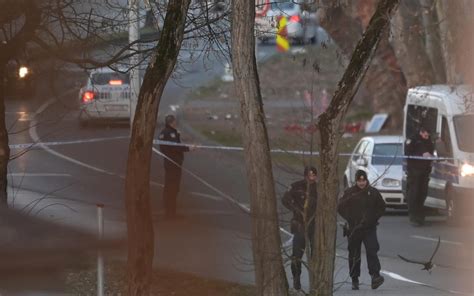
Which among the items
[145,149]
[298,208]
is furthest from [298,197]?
[145,149]

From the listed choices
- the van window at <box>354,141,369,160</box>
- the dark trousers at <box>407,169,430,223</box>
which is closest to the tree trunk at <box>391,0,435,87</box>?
the van window at <box>354,141,369,160</box>

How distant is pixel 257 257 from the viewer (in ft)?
37.1

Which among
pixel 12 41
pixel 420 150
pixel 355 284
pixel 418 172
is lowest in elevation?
pixel 355 284

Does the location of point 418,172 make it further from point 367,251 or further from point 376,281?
point 376,281

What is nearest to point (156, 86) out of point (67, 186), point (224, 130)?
point (67, 186)

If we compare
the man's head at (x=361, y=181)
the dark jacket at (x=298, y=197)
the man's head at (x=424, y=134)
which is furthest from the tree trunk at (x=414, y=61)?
the dark jacket at (x=298, y=197)

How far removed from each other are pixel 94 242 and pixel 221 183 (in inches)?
484

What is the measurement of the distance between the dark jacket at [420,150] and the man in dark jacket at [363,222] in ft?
18.6

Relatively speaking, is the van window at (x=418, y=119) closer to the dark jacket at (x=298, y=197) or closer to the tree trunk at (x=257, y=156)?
the dark jacket at (x=298, y=197)

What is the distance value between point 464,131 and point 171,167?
220 inches

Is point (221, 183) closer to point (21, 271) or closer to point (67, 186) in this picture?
point (67, 186)

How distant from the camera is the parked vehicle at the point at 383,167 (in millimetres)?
23125

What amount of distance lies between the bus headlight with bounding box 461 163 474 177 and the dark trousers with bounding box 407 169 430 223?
2.77 ft

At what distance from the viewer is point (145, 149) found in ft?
37.1
